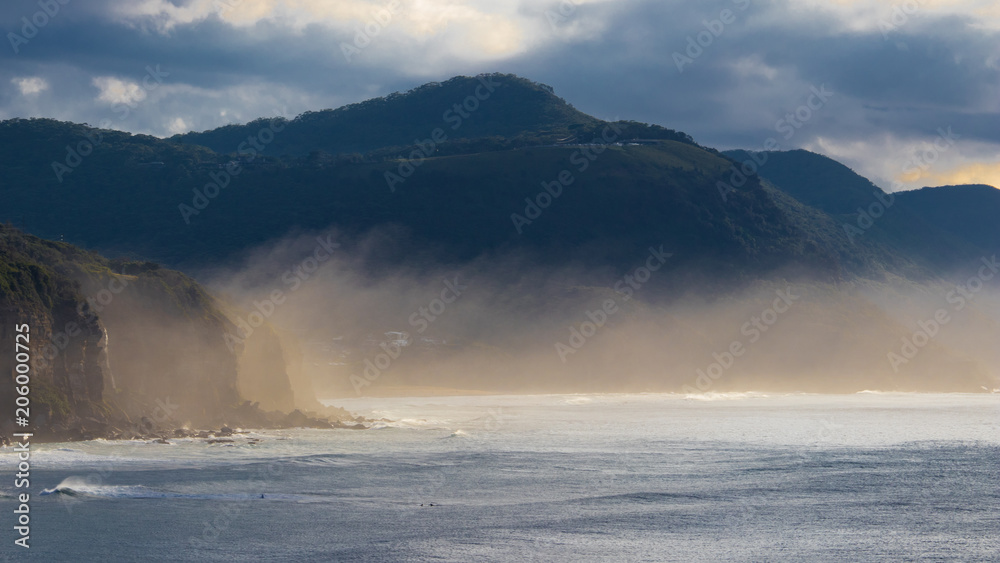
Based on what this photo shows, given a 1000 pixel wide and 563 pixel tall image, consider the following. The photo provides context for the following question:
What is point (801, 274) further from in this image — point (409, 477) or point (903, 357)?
point (409, 477)

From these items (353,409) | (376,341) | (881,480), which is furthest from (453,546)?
(376,341)

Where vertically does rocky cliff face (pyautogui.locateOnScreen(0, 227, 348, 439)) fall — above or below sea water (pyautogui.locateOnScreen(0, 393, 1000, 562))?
above

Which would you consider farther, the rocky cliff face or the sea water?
the rocky cliff face

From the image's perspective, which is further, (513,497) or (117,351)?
(117,351)

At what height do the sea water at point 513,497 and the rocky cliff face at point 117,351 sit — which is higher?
the rocky cliff face at point 117,351

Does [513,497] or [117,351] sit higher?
[117,351]
